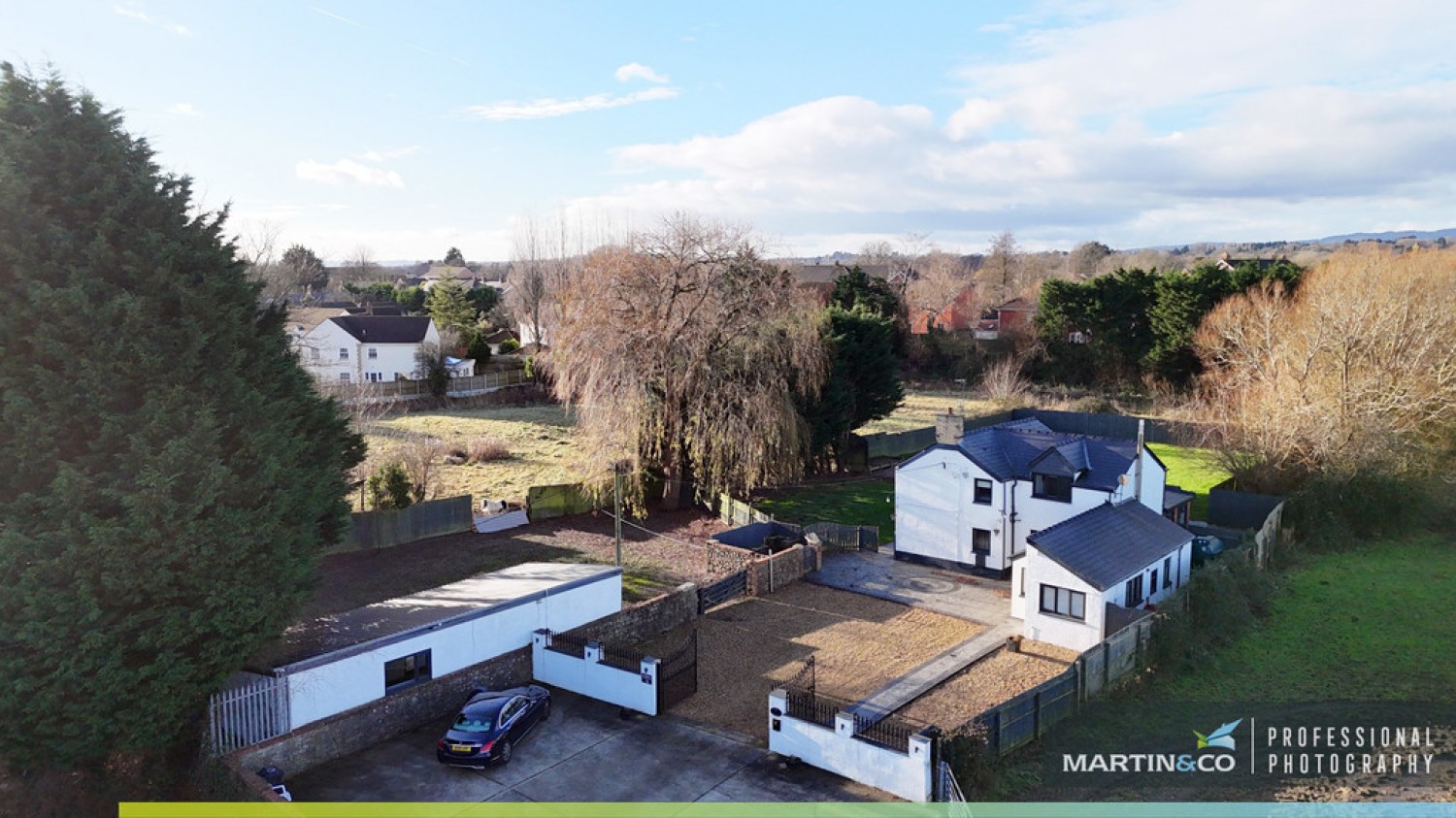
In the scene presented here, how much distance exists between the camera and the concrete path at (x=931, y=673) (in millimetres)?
18625

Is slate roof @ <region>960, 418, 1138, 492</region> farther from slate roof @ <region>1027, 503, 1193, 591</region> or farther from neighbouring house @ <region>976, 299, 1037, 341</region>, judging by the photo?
neighbouring house @ <region>976, 299, 1037, 341</region>

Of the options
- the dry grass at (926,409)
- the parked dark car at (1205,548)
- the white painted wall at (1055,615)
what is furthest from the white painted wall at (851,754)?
the dry grass at (926,409)

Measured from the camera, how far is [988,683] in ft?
65.8

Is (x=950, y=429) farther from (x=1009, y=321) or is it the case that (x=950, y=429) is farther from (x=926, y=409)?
(x=1009, y=321)

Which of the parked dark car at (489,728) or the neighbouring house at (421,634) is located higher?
the neighbouring house at (421,634)

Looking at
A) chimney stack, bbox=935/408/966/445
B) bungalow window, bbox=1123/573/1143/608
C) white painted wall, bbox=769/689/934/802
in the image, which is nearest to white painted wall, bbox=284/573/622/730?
white painted wall, bbox=769/689/934/802

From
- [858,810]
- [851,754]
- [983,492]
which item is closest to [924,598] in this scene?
[983,492]

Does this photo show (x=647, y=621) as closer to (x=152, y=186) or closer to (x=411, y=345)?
(x=152, y=186)

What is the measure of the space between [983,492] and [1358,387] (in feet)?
57.9

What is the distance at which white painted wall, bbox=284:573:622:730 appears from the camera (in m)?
16.3

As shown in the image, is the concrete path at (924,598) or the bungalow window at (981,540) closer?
Result: the concrete path at (924,598)

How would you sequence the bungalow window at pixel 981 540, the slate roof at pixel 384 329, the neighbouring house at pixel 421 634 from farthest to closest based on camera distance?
1. the slate roof at pixel 384 329
2. the bungalow window at pixel 981 540
3. the neighbouring house at pixel 421 634

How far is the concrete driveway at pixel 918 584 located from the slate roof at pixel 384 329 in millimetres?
43413

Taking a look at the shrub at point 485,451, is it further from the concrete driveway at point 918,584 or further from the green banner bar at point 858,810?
the green banner bar at point 858,810
